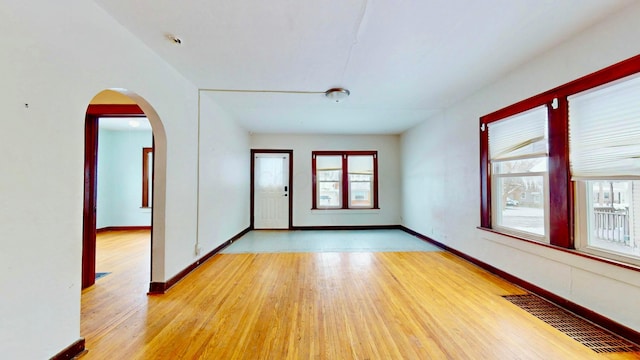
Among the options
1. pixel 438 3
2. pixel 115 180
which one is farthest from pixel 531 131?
pixel 115 180

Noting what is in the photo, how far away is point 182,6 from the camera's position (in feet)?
6.00

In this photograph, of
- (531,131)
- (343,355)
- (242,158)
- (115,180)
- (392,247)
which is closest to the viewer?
(343,355)

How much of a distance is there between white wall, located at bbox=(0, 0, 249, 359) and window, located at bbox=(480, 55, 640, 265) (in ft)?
12.8

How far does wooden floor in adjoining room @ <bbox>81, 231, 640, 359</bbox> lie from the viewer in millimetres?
1752

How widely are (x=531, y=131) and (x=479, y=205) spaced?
117 centimetres

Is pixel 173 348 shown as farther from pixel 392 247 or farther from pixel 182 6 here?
pixel 392 247

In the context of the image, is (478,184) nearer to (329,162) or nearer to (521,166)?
(521,166)

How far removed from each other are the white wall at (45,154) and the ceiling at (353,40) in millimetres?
400

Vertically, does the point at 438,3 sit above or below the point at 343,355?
above

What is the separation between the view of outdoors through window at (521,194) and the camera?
270 cm

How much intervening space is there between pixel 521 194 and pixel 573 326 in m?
1.39

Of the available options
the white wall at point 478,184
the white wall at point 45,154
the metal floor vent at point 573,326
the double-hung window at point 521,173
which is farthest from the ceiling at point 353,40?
the metal floor vent at point 573,326

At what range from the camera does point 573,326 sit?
2.02 metres

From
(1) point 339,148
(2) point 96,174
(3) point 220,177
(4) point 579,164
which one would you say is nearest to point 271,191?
(1) point 339,148
